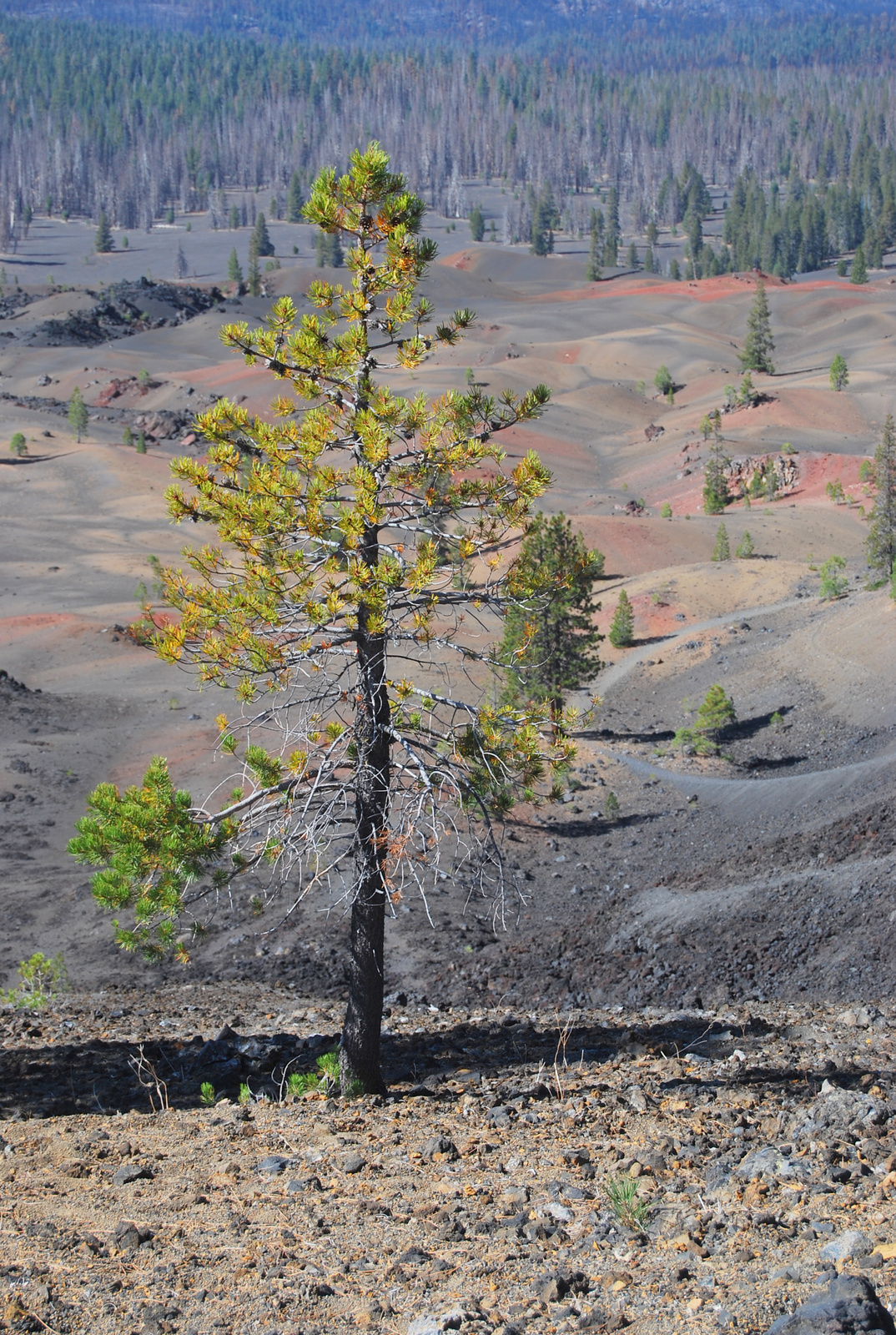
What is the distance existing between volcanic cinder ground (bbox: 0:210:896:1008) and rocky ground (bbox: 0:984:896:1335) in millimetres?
1660

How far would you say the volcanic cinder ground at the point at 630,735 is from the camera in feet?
47.6

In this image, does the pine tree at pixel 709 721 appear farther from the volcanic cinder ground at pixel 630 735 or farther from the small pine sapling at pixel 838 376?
the small pine sapling at pixel 838 376

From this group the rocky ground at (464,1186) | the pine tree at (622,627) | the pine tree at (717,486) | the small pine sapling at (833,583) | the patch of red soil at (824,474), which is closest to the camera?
the rocky ground at (464,1186)

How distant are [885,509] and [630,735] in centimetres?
1027

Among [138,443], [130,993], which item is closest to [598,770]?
[130,993]

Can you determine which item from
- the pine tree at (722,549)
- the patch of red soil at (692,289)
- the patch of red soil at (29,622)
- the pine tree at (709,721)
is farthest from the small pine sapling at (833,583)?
the patch of red soil at (692,289)

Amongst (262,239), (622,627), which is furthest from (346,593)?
(262,239)

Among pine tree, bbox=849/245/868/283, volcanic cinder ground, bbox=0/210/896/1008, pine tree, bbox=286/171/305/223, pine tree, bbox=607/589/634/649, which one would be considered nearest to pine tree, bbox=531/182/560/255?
pine tree, bbox=286/171/305/223

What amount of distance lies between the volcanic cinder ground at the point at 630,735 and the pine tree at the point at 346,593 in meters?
1.41

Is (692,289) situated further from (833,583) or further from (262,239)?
(833,583)

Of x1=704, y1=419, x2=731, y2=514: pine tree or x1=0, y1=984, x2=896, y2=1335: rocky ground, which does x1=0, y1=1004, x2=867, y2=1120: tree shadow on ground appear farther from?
x1=704, y1=419, x2=731, y2=514: pine tree

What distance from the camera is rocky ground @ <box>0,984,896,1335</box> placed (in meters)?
4.71

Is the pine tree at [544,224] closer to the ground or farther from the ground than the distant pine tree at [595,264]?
farther from the ground

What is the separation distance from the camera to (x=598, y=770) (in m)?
23.9
